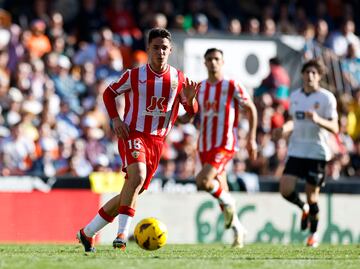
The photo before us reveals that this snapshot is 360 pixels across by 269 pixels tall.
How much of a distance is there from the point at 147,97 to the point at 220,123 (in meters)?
2.68

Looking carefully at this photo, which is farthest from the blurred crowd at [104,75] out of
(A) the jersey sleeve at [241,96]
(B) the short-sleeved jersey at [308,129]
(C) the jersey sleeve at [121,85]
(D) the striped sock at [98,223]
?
(C) the jersey sleeve at [121,85]

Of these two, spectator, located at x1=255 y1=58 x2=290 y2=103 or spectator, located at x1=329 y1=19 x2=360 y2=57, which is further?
spectator, located at x1=329 y1=19 x2=360 y2=57

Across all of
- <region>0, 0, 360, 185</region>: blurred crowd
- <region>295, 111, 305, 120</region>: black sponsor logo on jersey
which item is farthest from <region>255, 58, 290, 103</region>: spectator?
<region>295, 111, 305, 120</region>: black sponsor logo on jersey

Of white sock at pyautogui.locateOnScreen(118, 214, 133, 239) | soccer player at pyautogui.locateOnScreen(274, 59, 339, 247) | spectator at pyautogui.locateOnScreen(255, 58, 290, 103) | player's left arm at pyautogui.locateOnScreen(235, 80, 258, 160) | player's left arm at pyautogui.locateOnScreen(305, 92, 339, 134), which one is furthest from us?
spectator at pyautogui.locateOnScreen(255, 58, 290, 103)

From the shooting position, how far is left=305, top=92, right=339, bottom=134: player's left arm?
11984mm

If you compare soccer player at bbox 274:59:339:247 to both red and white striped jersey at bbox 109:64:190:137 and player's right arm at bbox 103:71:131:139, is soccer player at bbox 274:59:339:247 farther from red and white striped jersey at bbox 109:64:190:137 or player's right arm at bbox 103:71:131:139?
player's right arm at bbox 103:71:131:139

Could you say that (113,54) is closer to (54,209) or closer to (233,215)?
(54,209)

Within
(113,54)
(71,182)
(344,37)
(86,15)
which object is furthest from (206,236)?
(344,37)

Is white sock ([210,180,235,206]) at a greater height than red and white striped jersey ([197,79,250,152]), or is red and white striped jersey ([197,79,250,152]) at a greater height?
red and white striped jersey ([197,79,250,152])

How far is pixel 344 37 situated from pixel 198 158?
31.3 feet

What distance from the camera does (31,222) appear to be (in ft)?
46.0

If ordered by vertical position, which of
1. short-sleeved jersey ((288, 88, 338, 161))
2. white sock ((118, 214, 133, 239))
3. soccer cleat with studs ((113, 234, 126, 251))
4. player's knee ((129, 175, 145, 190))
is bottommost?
soccer cleat with studs ((113, 234, 126, 251))

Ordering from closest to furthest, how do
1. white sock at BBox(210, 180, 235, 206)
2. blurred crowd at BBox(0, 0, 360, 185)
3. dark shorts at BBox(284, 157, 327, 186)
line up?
white sock at BBox(210, 180, 235, 206) → dark shorts at BBox(284, 157, 327, 186) → blurred crowd at BBox(0, 0, 360, 185)

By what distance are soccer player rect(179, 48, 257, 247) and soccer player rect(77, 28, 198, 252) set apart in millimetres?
2282
